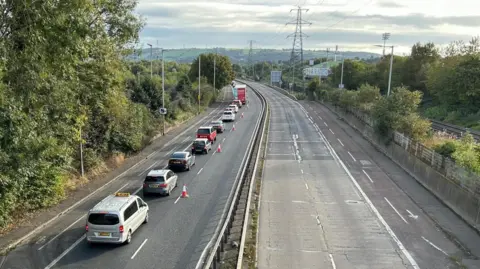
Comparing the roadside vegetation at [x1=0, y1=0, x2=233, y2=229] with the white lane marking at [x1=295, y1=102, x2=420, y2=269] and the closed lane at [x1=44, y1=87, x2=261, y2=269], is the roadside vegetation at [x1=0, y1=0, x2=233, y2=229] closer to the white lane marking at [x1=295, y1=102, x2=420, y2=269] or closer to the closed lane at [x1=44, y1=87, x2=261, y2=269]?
the closed lane at [x1=44, y1=87, x2=261, y2=269]

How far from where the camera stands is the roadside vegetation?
14.9 meters

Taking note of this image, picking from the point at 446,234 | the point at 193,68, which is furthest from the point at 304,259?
the point at 193,68

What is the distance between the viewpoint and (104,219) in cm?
1683

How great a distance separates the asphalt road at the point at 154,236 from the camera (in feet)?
51.5

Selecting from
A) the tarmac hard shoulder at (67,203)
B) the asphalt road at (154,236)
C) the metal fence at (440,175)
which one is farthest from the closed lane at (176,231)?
the metal fence at (440,175)

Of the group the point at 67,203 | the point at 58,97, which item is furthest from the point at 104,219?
the point at 67,203

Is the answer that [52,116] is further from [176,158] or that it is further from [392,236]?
[392,236]

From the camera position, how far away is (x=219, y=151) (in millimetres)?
39469

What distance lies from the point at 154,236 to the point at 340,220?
8903 mm

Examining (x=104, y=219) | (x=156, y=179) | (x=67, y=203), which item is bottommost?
(x=67, y=203)

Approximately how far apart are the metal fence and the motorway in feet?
5.65

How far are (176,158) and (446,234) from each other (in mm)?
17809

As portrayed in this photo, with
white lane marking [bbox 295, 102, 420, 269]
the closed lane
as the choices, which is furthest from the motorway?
the closed lane

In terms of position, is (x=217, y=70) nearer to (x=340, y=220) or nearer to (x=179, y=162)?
(x=179, y=162)
